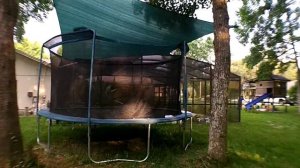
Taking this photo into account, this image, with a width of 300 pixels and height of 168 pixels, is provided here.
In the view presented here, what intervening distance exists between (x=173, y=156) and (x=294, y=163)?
8.39 ft

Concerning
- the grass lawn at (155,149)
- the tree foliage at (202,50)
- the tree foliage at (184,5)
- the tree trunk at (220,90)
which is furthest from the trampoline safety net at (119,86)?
the tree foliage at (202,50)

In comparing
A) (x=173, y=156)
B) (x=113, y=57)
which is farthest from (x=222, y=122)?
(x=113, y=57)

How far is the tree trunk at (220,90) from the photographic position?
5809mm

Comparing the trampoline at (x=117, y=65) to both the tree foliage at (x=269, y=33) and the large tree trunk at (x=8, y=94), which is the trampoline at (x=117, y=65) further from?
the tree foliage at (x=269, y=33)

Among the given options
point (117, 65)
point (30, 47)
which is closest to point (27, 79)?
point (117, 65)

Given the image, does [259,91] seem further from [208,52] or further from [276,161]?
[276,161]

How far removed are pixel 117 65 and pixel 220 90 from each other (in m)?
2.46

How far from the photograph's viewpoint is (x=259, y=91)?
3072 cm

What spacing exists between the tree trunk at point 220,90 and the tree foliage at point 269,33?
49.6 ft

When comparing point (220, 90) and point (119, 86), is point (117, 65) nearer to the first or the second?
point (119, 86)

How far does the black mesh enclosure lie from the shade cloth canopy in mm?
281

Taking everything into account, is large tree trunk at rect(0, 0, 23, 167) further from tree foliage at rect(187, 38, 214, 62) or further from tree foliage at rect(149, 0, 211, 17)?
tree foliage at rect(187, 38, 214, 62)

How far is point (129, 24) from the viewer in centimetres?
772

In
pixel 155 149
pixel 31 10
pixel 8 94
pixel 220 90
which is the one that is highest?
pixel 31 10
